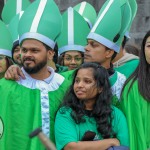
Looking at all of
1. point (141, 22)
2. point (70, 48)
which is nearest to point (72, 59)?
point (70, 48)

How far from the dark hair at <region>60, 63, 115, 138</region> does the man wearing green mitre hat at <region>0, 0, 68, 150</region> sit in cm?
14

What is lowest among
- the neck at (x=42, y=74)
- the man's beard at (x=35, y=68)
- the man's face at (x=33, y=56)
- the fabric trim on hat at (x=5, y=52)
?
the neck at (x=42, y=74)

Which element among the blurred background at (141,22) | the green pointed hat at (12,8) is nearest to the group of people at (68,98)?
the green pointed hat at (12,8)

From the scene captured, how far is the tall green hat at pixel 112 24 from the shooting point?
15.1 ft

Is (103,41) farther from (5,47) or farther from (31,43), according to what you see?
(5,47)

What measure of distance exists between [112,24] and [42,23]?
601 mm

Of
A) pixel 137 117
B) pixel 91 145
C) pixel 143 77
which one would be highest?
pixel 143 77

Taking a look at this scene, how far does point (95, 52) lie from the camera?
4441 mm

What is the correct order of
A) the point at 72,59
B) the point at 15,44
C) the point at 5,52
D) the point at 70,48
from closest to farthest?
the point at 5,52, the point at 15,44, the point at 72,59, the point at 70,48

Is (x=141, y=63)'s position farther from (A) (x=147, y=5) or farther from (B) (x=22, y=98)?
(A) (x=147, y=5)

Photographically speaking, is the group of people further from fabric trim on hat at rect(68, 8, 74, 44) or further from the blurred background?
the blurred background

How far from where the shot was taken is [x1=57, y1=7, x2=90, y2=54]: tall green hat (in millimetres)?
5770

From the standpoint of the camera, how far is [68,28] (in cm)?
597

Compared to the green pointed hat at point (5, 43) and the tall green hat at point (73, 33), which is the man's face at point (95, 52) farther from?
the tall green hat at point (73, 33)
